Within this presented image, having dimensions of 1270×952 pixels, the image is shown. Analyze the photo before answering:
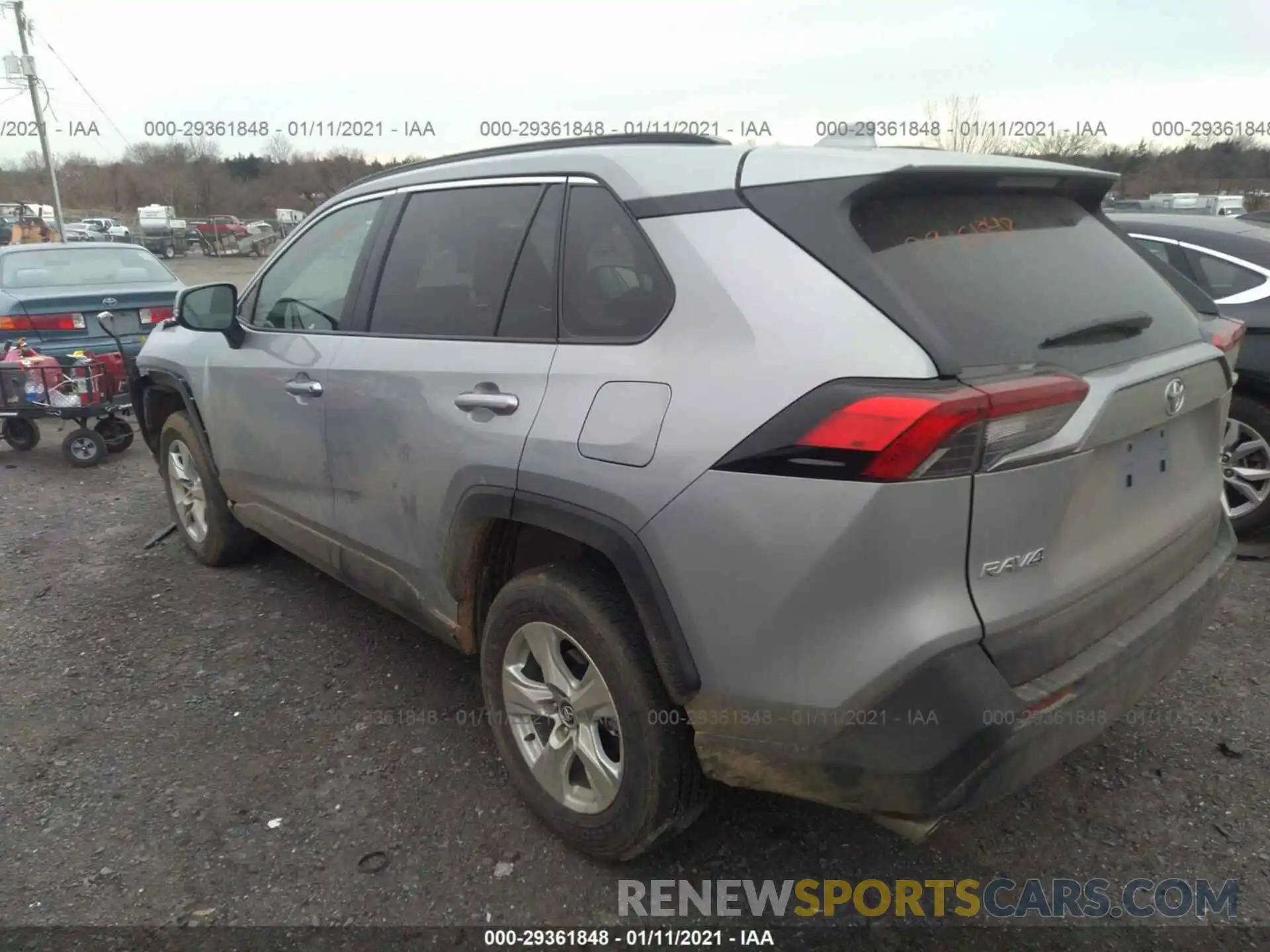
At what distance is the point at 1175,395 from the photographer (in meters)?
2.14

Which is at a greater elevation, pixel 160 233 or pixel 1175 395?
pixel 1175 395

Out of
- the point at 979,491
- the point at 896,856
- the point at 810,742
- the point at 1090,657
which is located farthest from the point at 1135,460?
the point at 896,856

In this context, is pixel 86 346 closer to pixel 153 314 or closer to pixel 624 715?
pixel 153 314

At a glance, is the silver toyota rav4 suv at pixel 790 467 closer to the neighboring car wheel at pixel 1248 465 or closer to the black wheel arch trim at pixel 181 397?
the black wheel arch trim at pixel 181 397

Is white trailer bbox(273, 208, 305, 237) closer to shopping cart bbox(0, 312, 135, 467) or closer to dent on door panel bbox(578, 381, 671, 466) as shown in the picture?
shopping cart bbox(0, 312, 135, 467)

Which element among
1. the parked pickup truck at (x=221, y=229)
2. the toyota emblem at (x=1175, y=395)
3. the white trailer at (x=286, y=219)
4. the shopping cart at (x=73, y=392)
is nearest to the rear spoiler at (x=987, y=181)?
the toyota emblem at (x=1175, y=395)

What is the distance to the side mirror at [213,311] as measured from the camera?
378 cm

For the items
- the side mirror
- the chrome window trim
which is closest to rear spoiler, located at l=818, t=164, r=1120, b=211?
the chrome window trim

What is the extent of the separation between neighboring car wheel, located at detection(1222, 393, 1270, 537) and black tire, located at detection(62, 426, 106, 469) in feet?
24.4

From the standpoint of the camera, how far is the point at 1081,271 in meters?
2.22

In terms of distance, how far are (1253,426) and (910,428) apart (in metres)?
3.66

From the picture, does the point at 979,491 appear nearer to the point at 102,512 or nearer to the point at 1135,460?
the point at 1135,460

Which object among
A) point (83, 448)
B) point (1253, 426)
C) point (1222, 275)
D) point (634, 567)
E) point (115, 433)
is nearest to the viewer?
point (634, 567)

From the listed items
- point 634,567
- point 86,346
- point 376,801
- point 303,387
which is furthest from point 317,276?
point 86,346
